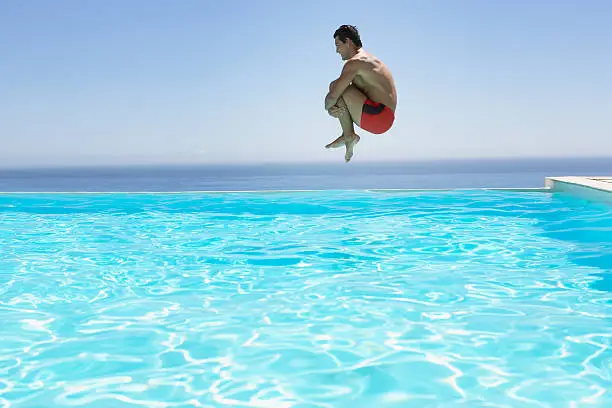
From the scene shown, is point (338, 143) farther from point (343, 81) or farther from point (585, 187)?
point (585, 187)

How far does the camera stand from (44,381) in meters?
2.89

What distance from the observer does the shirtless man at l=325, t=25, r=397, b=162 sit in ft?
16.5

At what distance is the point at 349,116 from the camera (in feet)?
17.3

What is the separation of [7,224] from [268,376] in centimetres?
730

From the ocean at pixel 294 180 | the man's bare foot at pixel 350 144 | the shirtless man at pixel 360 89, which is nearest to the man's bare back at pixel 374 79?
the shirtless man at pixel 360 89

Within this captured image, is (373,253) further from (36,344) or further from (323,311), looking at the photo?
(36,344)

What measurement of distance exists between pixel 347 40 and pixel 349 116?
2.10ft

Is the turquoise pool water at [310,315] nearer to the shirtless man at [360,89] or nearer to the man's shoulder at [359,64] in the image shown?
the shirtless man at [360,89]

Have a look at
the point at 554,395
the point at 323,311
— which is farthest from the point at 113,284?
the point at 554,395

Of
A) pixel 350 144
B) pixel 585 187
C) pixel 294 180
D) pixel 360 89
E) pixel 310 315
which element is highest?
pixel 360 89

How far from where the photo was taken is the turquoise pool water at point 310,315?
Result: 2.77 metres

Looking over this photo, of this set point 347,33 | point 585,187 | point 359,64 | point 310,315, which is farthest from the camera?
point 585,187

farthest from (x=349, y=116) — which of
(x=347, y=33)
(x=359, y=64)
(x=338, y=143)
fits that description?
(x=347, y=33)

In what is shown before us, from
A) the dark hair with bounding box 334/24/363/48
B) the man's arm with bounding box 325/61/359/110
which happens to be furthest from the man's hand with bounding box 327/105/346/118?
the dark hair with bounding box 334/24/363/48
